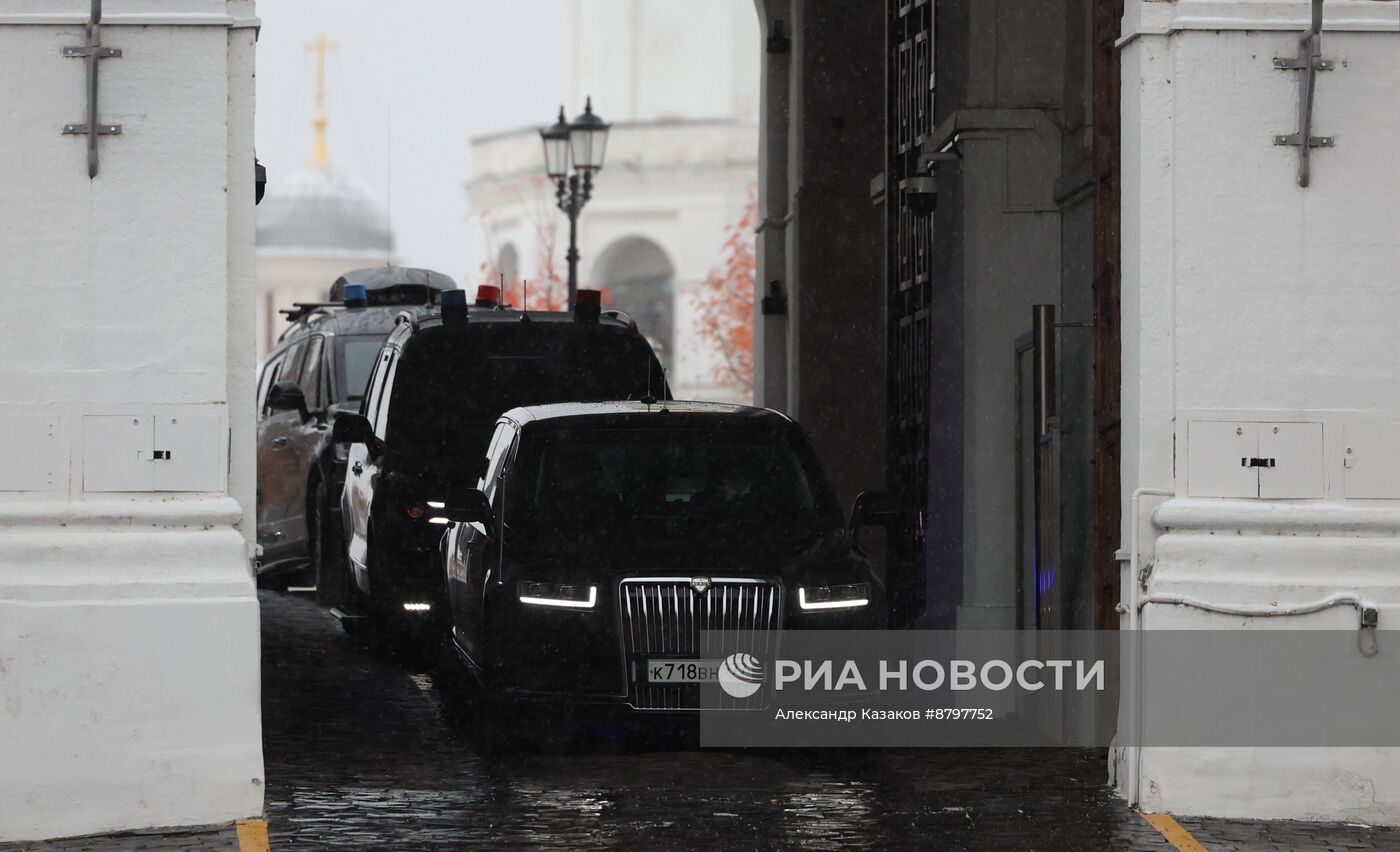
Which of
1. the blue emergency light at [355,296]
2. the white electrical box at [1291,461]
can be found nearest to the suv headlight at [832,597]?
the white electrical box at [1291,461]

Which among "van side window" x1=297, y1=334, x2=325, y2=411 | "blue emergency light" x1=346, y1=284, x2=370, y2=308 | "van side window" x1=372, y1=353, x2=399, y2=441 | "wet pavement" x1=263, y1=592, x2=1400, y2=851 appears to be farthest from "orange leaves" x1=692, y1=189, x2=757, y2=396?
"wet pavement" x1=263, y1=592, x2=1400, y2=851

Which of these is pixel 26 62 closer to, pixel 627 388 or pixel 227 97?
pixel 227 97

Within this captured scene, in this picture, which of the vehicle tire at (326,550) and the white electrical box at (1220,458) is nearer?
the white electrical box at (1220,458)

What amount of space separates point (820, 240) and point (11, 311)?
12.6 m

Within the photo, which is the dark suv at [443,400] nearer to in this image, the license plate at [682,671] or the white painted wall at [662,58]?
the license plate at [682,671]

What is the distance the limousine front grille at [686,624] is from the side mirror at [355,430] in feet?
12.9

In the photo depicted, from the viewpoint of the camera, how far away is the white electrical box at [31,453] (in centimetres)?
1070

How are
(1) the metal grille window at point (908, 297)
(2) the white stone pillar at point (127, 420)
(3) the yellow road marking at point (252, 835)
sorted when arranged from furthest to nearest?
(1) the metal grille window at point (908, 297)
(2) the white stone pillar at point (127, 420)
(3) the yellow road marking at point (252, 835)

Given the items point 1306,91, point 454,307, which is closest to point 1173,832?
point 1306,91

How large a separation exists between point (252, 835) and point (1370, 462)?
4753mm

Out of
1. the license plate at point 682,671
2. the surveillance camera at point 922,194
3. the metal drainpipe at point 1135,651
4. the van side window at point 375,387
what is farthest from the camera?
the van side window at point 375,387

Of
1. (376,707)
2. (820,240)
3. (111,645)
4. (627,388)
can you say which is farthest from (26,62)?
(820,240)

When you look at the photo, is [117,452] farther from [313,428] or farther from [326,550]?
[313,428]

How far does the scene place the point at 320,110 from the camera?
134m
